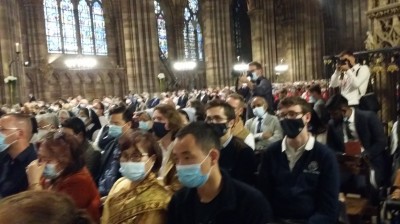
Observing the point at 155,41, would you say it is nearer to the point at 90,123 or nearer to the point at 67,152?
the point at 90,123

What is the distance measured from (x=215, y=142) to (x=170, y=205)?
53 cm

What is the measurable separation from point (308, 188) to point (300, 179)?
9cm

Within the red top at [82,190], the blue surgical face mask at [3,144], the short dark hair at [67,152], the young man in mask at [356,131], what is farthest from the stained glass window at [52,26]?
the red top at [82,190]

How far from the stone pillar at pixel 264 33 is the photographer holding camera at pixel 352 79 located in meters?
28.7

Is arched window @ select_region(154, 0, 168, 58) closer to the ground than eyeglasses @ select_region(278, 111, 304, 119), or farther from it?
farther from it

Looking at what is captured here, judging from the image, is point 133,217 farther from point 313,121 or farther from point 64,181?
point 313,121

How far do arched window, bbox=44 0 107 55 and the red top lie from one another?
26.7m

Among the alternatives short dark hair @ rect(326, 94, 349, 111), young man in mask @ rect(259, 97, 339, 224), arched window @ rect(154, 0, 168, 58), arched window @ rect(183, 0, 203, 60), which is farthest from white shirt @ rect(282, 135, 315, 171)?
arched window @ rect(183, 0, 203, 60)

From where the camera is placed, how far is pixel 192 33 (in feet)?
129

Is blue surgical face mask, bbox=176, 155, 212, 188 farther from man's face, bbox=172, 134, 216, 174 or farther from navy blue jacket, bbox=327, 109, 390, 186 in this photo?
navy blue jacket, bbox=327, 109, 390, 186

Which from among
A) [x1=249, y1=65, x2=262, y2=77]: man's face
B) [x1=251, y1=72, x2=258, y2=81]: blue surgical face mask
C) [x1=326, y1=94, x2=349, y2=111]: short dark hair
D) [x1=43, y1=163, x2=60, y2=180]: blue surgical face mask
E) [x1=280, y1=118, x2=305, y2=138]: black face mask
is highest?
[x1=249, y1=65, x2=262, y2=77]: man's face

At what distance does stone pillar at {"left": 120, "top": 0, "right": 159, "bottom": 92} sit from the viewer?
78.7 ft

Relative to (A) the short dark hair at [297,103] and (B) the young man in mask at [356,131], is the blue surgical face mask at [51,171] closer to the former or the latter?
(A) the short dark hair at [297,103]

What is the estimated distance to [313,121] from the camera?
4812 millimetres
